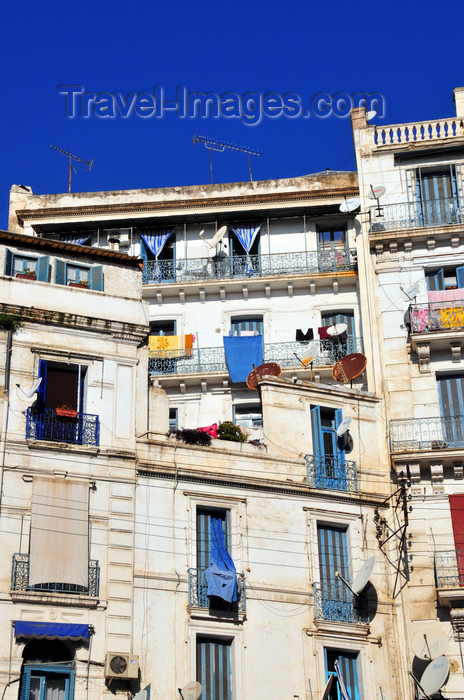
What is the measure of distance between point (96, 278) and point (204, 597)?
9.25 m

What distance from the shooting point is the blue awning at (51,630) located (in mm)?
26719

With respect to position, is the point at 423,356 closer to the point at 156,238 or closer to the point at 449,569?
the point at 449,569

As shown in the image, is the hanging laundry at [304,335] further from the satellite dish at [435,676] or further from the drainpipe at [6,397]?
the satellite dish at [435,676]

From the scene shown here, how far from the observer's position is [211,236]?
135ft

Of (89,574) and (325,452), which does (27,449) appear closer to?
(89,574)

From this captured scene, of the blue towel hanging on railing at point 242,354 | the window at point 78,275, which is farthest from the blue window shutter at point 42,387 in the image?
the blue towel hanging on railing at point 242,354

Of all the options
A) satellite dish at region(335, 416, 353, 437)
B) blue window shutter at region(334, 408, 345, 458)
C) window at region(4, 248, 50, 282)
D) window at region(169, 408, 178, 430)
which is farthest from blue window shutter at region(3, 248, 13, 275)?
blue window shutter at region(334, 408, 345, 458)

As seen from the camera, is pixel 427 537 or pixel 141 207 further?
pixel 141 207

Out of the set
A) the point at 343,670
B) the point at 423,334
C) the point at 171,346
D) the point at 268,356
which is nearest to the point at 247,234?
the point at 268,356

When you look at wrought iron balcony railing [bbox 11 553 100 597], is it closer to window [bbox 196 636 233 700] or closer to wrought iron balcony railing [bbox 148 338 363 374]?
window [bbox 196 636 233 700]

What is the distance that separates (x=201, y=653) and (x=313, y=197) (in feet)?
57.7

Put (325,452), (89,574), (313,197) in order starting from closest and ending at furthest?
1. (89,574)
2. (325,452)
3. (313,197)

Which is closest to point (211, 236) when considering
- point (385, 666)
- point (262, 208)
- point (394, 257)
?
point (262, 208)

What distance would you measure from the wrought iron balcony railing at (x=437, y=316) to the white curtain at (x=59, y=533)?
472 inches
